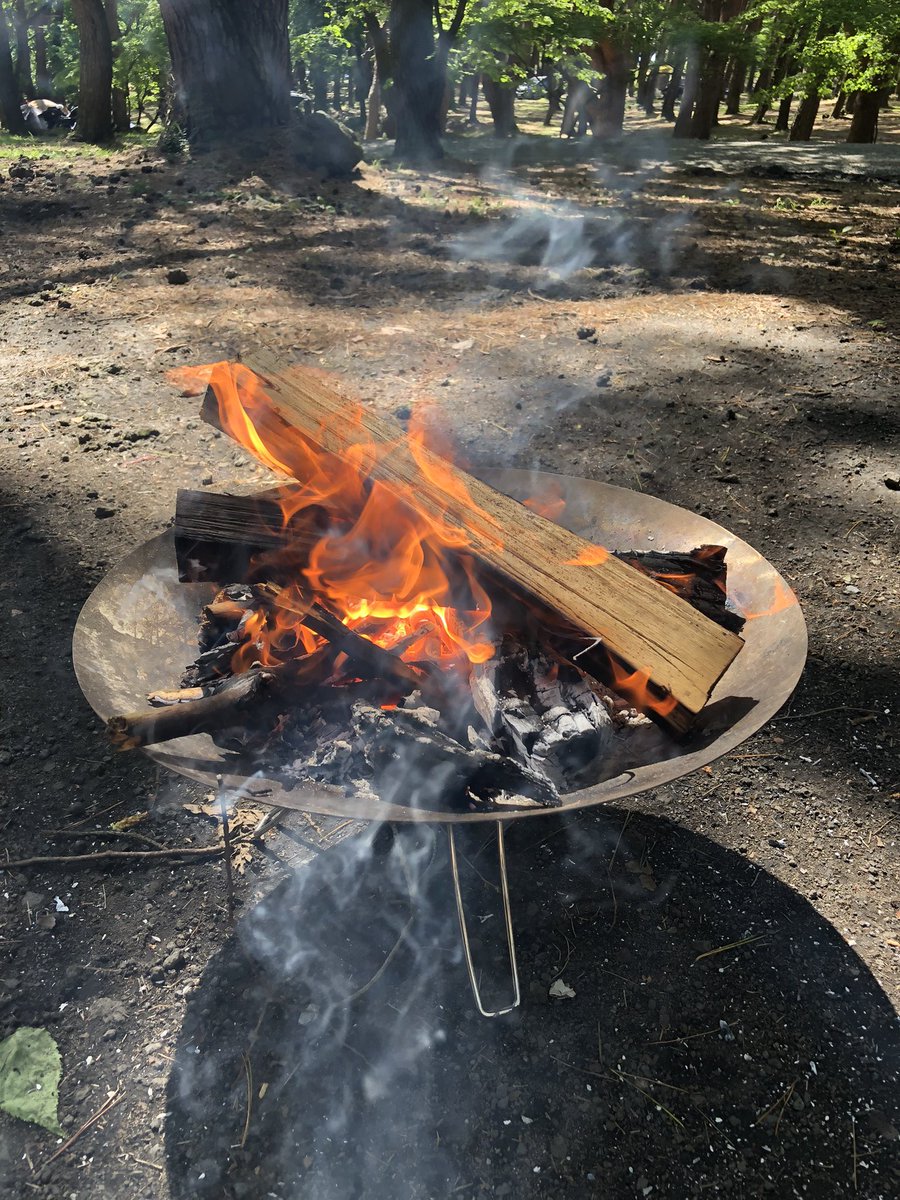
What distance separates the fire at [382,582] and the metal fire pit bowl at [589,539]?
12.5 inches

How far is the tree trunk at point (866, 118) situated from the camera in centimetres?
1728

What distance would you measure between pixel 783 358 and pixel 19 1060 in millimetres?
6661

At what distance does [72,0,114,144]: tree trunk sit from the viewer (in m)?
14.4

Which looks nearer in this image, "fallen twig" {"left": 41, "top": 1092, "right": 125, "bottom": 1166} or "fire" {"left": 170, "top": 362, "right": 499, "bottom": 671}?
"fallen twig" {"left": 41, "top": 1092, "right": 125, "bottom": 1166}

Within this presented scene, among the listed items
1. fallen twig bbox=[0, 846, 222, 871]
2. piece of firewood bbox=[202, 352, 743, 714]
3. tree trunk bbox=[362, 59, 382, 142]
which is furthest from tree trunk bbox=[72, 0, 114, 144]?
fallen twig bbox=[0, 846, 222, 871]

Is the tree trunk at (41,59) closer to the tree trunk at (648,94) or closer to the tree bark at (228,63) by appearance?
the tree trunk at (648,94)

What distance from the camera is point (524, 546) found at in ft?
8.23

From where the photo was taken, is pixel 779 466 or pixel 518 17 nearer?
pixel 779 466

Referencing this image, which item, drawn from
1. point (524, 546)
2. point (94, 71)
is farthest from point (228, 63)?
point (524, 546)

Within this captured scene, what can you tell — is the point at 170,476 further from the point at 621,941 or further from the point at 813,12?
the point at 813,12

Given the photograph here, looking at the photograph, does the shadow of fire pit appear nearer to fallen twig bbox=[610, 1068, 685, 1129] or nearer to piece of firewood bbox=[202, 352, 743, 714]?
fallen twig bbox=[610, 1068, 685, 1129]

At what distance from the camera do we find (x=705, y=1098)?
2.26m

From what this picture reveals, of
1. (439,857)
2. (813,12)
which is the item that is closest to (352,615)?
(439,857)

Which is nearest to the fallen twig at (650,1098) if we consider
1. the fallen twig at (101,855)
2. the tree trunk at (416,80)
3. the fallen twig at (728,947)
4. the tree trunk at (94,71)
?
the fallen twig at (728,947)
